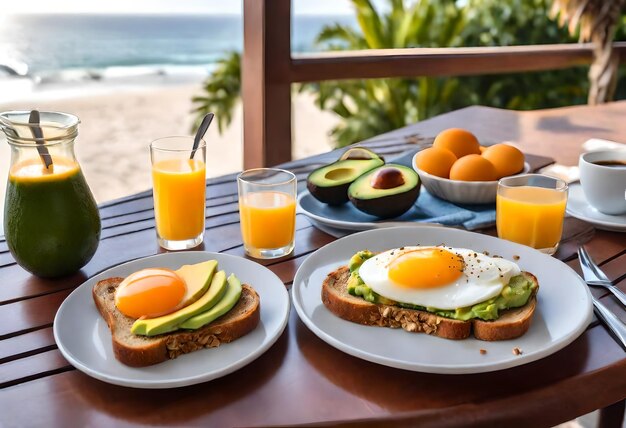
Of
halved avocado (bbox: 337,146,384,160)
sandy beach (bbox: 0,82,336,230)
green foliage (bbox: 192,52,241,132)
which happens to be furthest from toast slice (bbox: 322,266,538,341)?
sandy beach (bbox: 0,82,336,230)

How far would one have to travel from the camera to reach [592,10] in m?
4.55

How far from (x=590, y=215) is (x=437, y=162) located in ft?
1.22

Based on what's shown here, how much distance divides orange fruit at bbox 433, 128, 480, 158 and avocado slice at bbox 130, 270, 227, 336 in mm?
864

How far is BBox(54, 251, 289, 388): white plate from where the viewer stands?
828mm

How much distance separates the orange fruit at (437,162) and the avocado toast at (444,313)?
21.4 inches

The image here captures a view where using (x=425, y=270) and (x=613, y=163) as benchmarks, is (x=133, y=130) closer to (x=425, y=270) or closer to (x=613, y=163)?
(x=613, y=163)

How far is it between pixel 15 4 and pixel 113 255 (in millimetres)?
30036

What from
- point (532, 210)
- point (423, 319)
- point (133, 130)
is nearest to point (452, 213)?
point (532, 210)

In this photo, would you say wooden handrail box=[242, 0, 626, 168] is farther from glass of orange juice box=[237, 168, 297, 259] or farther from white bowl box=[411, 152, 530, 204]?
glass of orange juice box=[237, 168, 297, 259]

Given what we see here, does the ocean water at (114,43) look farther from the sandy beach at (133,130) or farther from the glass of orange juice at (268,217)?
the glass of orange juice at (268,217)

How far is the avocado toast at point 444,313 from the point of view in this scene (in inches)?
36.6

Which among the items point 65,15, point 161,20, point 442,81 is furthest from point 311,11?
point 442,81

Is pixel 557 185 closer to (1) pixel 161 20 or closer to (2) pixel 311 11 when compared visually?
(1) pixel 161 20

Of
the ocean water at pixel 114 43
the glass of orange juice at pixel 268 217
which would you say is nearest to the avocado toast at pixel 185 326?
the glass of orange juice at pixel 268 217
